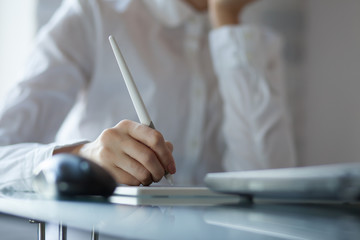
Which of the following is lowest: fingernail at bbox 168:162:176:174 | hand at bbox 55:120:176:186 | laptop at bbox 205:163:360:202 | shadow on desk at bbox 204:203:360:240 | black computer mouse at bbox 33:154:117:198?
shadow on desk at bbox 204:203:360:240

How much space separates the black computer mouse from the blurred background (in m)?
2.05

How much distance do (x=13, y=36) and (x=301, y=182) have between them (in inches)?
60.9

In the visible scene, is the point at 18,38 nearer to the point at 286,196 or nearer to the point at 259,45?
the point at 259,45

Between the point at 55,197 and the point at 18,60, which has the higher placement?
the point at 18,60

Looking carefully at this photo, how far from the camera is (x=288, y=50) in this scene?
7.81 feet

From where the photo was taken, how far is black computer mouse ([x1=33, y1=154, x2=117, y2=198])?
31cm

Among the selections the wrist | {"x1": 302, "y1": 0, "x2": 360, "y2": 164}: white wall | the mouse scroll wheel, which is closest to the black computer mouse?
the mouse scroll wheel

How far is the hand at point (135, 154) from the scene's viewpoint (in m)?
0.46

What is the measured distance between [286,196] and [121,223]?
12cm

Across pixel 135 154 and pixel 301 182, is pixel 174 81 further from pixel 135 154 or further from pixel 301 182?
pixel 301 182

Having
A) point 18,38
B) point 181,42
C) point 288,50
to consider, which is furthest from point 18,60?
point 288,50

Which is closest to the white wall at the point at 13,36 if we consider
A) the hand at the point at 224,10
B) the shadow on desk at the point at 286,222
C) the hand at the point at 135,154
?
the hand at the point at 224,10

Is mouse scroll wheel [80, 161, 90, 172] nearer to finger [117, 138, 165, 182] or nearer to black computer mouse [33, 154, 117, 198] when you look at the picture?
black computer mouse [33, 154, 117, 198]

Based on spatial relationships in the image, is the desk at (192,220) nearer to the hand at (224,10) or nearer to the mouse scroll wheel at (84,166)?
the mouse scroll wheel at (84,166)
